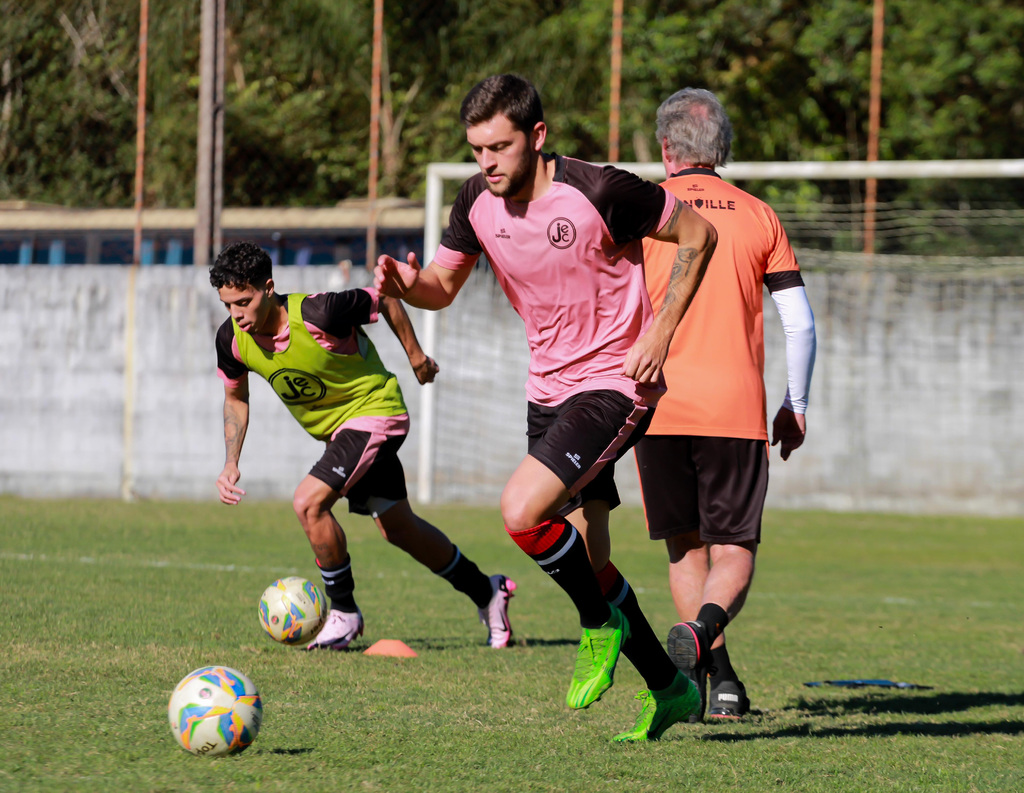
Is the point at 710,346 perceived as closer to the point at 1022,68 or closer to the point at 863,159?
the point at 863,159

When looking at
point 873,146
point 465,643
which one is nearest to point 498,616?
point 465,643

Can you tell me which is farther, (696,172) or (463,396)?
(463,396)

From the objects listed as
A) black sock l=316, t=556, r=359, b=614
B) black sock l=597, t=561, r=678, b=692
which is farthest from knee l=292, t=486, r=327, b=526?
black sock l=597, t=561, r=678, b=692

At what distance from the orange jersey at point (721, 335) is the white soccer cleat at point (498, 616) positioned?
191 cm

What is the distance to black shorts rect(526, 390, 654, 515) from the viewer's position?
4.21 meters

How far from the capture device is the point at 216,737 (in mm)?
3738

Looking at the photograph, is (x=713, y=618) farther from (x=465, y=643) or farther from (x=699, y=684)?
(x=465, y=643)

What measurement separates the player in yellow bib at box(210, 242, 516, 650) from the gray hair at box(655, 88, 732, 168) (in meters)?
1.68

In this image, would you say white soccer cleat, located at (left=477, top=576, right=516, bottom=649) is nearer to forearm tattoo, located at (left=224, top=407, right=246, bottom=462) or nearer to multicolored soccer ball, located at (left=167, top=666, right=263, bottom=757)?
forearm tattoo, located at (left=224, top=407, right=246, bottom=462)

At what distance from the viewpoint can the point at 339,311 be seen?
6.38 metres

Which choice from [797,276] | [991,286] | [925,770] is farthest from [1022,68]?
[925,770]

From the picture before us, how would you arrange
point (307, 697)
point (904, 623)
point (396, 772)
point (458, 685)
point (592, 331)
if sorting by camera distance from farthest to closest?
point (904, 623) < point (458, 685) < point (307, 697) < point (592, 331) < point (396, 772)

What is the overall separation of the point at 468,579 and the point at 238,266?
1.96m

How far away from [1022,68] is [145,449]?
1542 centimetres
